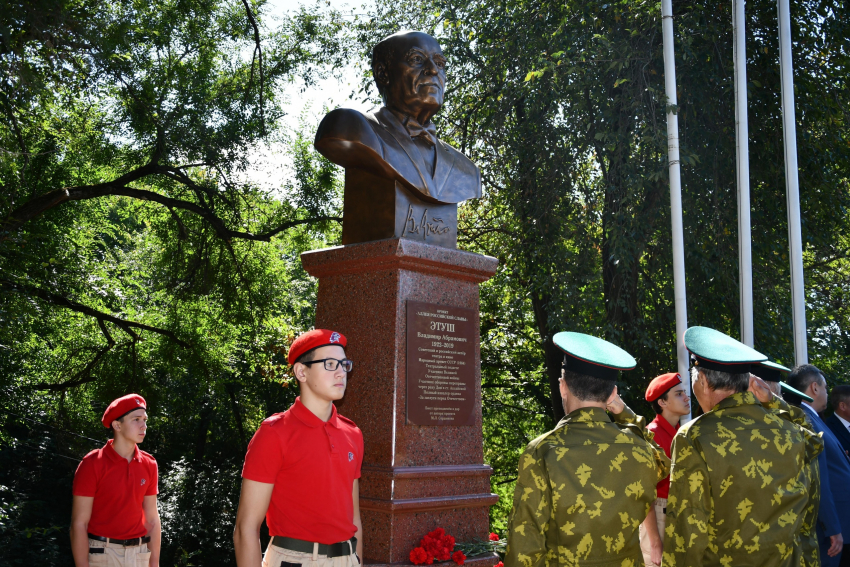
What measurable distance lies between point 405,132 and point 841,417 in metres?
3.75

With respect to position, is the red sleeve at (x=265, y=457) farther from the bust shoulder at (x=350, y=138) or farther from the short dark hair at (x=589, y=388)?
the bust shoulder at (x=350, y=138)

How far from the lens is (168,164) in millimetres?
11445

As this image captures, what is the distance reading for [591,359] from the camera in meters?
2.88

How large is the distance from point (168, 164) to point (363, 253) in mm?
7572

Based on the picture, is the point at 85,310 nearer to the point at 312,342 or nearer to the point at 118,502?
the point at 118,502

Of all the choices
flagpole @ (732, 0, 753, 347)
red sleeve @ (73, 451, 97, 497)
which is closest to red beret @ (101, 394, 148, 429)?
red sleeve @ (73, 451, 97, 497)

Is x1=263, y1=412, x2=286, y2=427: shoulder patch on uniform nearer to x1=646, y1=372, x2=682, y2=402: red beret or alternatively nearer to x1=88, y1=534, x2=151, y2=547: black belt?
x1=88, y1=534, x2=151, y2=547: black belt

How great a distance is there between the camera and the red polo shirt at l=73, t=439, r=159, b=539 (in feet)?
15.6

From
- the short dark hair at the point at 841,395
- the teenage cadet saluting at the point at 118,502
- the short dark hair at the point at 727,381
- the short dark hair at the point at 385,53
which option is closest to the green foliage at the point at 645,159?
the short dark hair at the point at 841,395

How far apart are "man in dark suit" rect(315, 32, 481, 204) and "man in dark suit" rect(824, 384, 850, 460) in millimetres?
3013

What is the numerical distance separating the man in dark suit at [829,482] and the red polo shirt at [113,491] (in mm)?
4004

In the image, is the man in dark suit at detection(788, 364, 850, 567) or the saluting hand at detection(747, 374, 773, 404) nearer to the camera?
the saluting hand at detection(747, 374, 773, 404)

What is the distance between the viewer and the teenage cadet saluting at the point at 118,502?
472cm

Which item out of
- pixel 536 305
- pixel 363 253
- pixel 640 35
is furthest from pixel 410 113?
pixel 536 305
